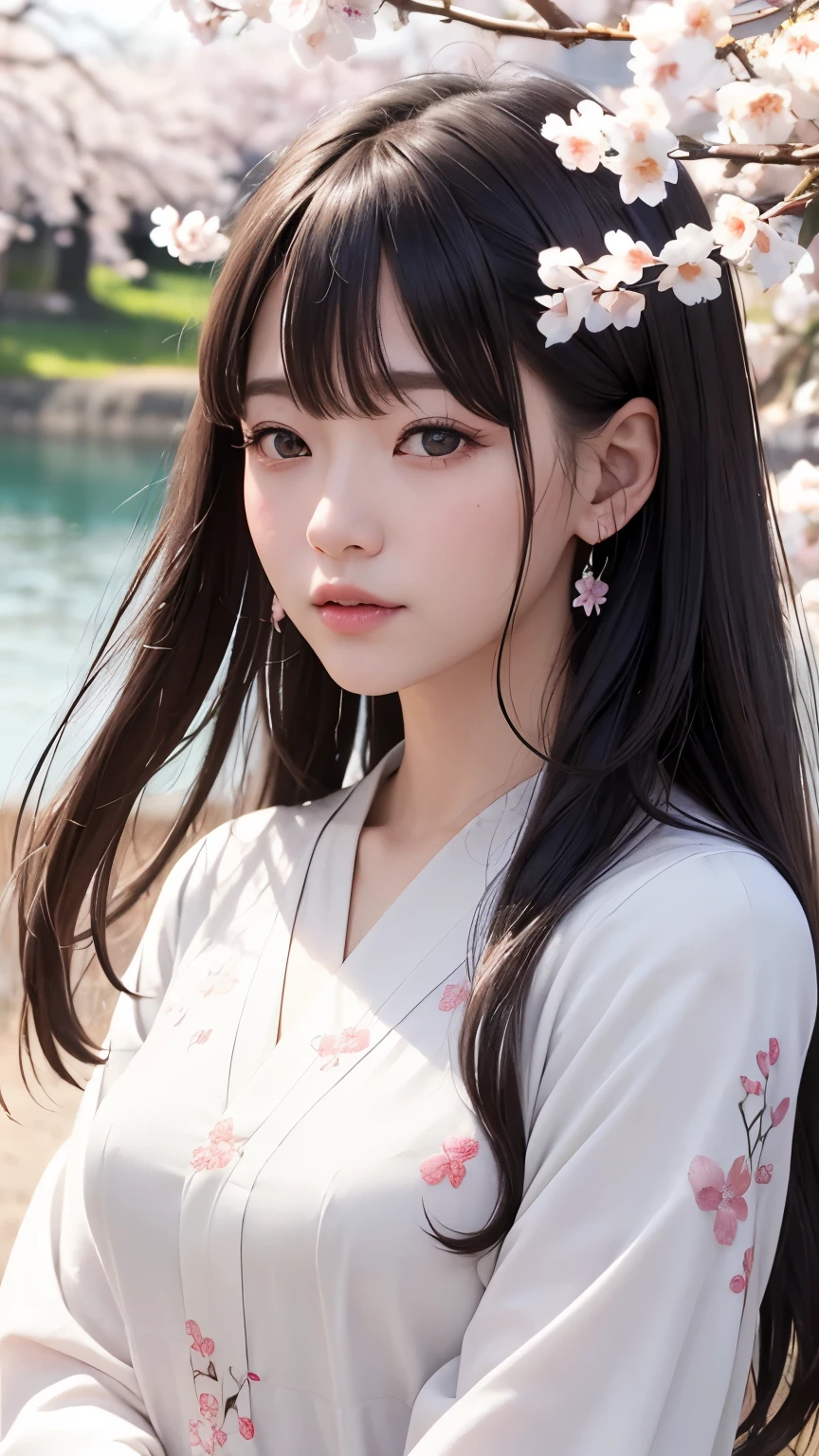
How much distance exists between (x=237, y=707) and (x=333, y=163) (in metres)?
0.62

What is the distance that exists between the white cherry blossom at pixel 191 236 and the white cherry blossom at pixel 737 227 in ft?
2.14

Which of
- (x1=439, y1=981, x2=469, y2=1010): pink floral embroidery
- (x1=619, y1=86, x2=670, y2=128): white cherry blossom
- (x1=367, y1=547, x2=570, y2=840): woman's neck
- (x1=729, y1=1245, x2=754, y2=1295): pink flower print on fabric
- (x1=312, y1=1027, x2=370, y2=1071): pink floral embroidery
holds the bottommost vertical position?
(x1=729, y1=1245, x2=754, y2=1295): pink flower print on fabric

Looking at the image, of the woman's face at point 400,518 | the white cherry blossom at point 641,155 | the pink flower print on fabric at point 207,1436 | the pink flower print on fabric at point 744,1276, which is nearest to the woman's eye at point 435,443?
the woman's face at point 400,518

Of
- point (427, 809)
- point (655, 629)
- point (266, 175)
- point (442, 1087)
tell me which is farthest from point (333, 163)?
point (442, 1087)

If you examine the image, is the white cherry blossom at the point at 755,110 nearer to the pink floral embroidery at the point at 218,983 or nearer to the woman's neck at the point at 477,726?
the woman's neck at the point at 477,726

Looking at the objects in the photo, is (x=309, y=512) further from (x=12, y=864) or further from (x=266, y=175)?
(x=12, y=864)

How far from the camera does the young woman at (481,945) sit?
41.6 inches

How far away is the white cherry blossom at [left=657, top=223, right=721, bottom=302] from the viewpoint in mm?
1052

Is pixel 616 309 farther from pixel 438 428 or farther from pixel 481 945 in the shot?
pixel 481 945

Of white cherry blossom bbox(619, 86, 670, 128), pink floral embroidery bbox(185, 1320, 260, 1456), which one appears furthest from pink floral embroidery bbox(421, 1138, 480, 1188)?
white cherry blossom bbox(619, 86, 670, 128)

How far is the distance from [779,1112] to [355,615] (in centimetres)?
51

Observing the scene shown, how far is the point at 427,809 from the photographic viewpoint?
146cm

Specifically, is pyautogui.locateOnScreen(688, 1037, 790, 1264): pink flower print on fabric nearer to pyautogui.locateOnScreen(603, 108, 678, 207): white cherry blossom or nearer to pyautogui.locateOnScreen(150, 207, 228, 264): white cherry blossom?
pyautogui.locateOnScreen(603, 108, 678, 207): white cherry blossom

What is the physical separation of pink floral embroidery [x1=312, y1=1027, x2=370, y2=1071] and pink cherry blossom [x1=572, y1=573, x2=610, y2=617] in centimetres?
42
